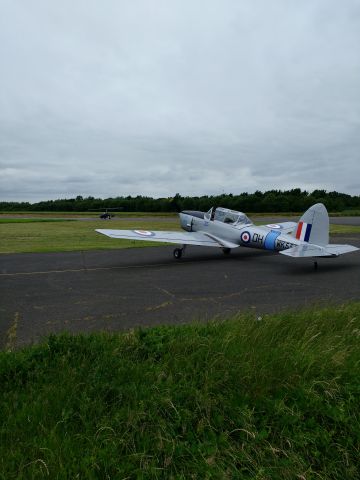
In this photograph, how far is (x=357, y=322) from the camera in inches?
198

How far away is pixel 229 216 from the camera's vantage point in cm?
1556

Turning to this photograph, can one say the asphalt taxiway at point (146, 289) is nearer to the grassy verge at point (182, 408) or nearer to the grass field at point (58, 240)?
the grassy verge at point (182, 408)

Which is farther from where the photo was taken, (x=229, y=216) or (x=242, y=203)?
(x=242, y=203)

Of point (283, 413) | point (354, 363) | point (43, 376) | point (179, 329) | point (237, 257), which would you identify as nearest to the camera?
point (283, 413)

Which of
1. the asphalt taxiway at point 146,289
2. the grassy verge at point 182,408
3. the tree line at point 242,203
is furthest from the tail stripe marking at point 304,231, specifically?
the tree line at point 242,203

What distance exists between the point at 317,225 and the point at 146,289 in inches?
285

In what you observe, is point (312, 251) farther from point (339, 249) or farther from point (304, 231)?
point (339, 249)

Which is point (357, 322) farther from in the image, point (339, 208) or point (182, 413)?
point (339, 208)

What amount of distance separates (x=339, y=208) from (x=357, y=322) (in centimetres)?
9589

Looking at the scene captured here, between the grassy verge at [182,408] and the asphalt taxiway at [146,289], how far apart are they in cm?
189

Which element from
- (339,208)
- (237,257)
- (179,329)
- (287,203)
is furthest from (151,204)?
(179,329)

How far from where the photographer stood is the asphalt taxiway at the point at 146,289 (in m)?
6.35

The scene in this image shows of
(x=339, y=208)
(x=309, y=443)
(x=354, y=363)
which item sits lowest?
(x=309, y=443)

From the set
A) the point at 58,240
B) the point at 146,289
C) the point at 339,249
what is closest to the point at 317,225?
the point at 339,249
